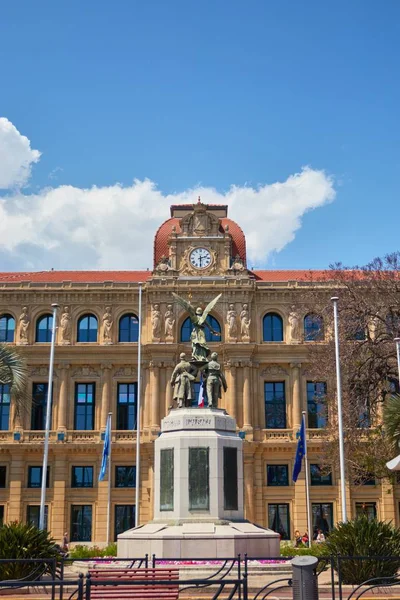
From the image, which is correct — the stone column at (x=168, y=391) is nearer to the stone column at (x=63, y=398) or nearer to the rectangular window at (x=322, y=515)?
the stone column at (x=63, y=398)

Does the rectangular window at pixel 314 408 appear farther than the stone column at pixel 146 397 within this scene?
Yes

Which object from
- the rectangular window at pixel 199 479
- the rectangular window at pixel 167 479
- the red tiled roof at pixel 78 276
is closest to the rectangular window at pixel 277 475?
the red tiled roof at pixel 78 276

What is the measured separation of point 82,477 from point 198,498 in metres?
29.8

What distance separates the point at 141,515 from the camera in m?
50.2

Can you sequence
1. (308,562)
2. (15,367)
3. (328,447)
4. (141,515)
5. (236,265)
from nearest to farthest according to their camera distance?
(308,562), (15,367), (328,447), (141,515), (236,265)

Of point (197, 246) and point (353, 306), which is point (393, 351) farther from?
point (197, 246)

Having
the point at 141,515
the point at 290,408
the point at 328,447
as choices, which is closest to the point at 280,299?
the point at 290,408

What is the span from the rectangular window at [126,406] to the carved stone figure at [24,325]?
7.65 meters


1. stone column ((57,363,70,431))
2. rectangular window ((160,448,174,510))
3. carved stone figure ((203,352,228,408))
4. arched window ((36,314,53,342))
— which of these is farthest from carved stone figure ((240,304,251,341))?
rectangular window ((160,448,174,510))

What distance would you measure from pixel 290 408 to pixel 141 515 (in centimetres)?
1268

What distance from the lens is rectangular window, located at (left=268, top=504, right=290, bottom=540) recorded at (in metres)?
50.6

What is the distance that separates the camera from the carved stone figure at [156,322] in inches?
2073

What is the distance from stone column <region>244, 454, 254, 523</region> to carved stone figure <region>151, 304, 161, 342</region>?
407 inches

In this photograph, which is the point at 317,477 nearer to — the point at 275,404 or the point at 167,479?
the point at 275,404
